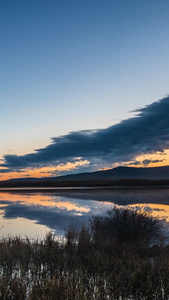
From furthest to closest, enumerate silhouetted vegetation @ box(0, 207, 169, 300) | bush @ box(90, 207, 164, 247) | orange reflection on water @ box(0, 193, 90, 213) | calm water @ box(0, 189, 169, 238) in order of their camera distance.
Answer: orange reflection on water @ box(0, 193, 90, 213) → calm water @ box(0, 189, 169, 238) → bush @ box(90, 207, 164, 247) → silhouetted vegetation @ box(0, 207, 169, 300)

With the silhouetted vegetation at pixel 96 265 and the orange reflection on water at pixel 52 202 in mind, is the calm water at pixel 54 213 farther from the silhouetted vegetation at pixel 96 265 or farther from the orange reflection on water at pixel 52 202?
the silhouetted vegetation at pixel 96 265

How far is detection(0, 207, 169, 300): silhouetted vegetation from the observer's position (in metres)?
8.59

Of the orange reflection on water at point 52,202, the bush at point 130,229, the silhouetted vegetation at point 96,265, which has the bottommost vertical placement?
the orange reflection on water at point 52,202

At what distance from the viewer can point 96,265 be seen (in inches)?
454

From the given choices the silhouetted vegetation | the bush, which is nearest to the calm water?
the bush

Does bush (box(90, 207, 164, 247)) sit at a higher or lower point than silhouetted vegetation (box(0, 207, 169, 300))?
higher

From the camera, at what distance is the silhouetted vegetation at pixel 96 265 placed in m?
8.59

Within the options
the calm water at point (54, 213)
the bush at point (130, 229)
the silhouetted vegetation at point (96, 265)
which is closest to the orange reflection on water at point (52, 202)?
the calm water at point (54, 213)

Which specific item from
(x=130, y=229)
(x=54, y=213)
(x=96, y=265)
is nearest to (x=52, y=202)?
(x=54, y=213)

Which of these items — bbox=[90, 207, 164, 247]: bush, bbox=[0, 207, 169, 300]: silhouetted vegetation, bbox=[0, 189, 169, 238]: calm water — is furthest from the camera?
bbox=[0, 189, 169, 238]: calm water

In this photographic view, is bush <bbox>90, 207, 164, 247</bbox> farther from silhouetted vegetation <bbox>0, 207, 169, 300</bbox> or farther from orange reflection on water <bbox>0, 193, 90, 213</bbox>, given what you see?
orange reflection on water <bbox>0, 193, 90, 213</bbox>

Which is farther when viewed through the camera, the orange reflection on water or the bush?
the orange reflection on water

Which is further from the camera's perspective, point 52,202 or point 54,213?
point 52,202

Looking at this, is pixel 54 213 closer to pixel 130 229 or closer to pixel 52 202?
pixel 52 202
